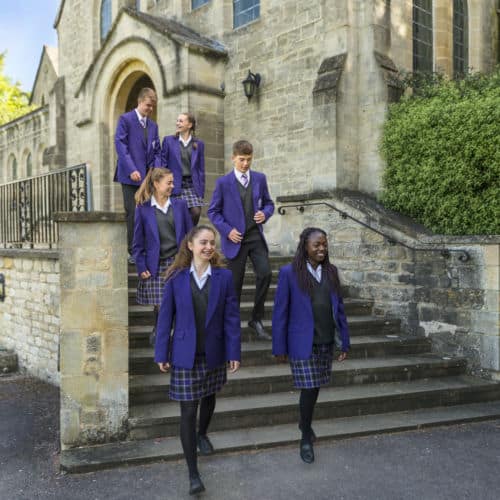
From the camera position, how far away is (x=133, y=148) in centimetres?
645

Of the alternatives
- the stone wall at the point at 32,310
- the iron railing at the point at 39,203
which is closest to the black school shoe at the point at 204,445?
the stone wall at the point at 32,310

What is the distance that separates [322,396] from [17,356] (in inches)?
235

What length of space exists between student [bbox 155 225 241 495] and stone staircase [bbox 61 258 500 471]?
0.87m

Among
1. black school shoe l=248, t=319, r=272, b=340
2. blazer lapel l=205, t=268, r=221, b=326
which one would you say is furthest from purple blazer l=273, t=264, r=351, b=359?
black school shoe l=248, t=319, r=272, b=340

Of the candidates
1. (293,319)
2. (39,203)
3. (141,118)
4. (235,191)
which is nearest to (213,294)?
(293,319)

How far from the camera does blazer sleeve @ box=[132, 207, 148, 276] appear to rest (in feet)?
16.6

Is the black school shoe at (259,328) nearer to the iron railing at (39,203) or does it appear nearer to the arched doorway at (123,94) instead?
the iron railing at (39,203)

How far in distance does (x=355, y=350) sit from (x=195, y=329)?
3131 millimetres

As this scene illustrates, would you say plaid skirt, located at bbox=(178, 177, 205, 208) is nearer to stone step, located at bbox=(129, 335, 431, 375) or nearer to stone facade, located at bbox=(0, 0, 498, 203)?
stone step, located at bbox=(129, 335, 431, 375)

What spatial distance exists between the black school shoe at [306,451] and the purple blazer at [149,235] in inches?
75.9

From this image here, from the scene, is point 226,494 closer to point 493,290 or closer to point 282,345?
point 282,345

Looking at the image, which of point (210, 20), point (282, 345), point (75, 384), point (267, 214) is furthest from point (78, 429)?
point (210, 20)

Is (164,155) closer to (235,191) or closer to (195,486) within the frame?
(235,191)

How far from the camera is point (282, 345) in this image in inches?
167
